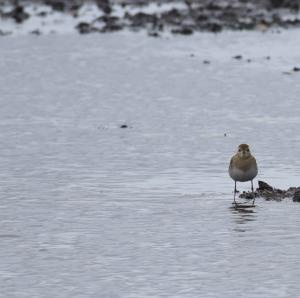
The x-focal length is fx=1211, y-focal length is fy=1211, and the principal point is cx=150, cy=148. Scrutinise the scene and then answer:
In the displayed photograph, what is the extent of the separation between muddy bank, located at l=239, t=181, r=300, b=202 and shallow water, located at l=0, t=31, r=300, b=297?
395 mm

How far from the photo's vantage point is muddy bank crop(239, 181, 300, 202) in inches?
674

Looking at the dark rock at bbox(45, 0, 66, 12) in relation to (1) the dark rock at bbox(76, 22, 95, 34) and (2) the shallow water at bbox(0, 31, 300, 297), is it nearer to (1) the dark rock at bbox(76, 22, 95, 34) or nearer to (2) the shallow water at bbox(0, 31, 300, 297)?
(1) the dark rock at bbox(76, 22, 95, 34)

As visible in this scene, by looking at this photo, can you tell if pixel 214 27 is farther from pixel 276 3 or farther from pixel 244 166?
pixel 244 166

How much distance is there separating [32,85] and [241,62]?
9650mm

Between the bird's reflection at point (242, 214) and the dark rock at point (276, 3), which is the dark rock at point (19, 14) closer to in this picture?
the dark rock at point (276, 3)

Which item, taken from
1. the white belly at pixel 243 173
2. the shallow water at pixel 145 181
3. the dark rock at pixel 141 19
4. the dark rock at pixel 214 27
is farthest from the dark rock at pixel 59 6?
the white belly at pixel 243 173

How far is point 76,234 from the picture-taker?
14.8m

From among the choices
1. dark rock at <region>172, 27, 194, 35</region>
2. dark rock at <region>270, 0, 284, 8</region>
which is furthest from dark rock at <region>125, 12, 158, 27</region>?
dark rock at <region>270, 0, 284, 8</region>

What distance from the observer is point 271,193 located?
17266mm

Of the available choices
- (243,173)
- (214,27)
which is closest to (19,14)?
(214,27)

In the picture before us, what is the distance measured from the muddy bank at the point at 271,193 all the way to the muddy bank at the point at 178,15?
38.1 m

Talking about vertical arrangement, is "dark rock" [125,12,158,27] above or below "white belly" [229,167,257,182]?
below

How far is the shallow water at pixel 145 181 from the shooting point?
1260cm

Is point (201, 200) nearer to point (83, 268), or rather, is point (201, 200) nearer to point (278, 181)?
point (278, 181)
